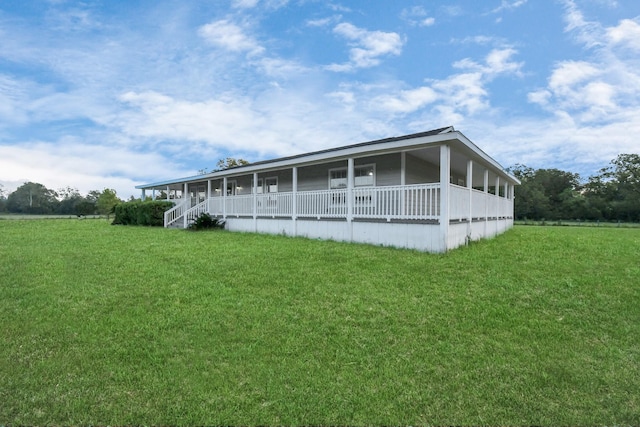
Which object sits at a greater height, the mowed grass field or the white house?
the white house

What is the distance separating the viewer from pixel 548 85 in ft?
49.6

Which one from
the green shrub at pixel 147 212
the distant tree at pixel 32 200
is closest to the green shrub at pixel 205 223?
the green shrub at pixel 147 212

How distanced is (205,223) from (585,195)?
52.6 meters

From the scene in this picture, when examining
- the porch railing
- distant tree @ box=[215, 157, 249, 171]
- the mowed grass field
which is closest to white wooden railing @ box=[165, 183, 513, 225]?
the porch railing

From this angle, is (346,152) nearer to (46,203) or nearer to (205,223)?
(205,223)

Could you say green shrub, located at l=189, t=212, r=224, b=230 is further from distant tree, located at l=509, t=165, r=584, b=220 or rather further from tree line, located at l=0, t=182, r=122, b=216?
distant tree, located at l=509, t=165, r=584, b=220

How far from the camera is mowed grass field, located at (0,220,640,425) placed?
2553 mm

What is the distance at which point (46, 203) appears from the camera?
52.3 meters

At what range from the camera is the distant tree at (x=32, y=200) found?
161 ft

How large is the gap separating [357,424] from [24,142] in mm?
24857

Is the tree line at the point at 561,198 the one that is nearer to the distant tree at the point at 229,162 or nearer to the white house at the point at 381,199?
the distant tree at the point at 229,162

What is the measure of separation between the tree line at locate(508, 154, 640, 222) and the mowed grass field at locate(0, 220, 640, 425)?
43753 mm

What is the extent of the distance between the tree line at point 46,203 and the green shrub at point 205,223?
33987mm

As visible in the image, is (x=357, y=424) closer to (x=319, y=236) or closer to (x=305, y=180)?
(x=319, y=236)
